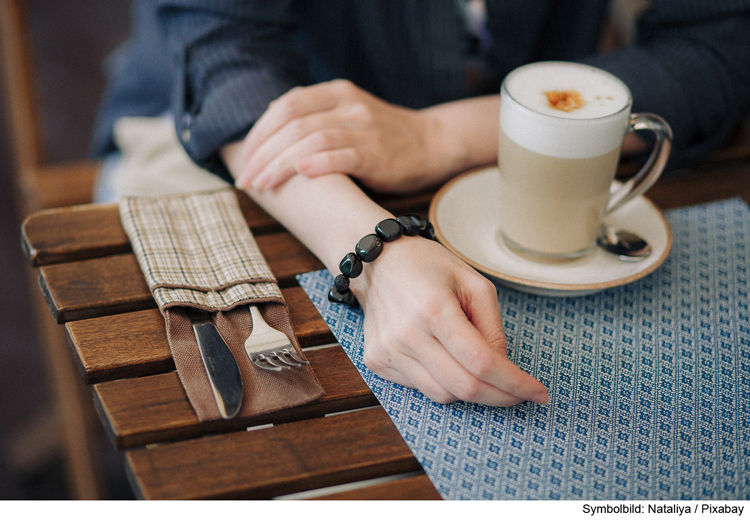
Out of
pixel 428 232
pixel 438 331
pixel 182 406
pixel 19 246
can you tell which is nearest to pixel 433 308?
pixel 438 331

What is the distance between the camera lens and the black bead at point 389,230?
24.6 inches

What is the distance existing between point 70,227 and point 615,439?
64cm

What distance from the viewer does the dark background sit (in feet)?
5.73

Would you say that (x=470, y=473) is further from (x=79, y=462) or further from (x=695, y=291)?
(x=79, y=462)

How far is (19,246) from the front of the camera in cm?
188

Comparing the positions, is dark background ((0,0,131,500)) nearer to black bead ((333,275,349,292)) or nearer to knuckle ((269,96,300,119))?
knuckle ((269,96,300,119))

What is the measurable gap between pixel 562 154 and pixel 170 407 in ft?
1.47

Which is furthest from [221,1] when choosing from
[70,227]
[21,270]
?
[21,270]

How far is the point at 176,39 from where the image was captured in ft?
2.98

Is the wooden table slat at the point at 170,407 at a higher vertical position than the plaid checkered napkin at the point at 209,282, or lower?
lower

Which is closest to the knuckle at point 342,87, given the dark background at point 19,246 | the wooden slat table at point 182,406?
the wooden slat table at point 182,406

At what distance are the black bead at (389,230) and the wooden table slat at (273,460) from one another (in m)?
0.18

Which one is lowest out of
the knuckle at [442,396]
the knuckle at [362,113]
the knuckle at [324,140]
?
the knuckle at [442,396]

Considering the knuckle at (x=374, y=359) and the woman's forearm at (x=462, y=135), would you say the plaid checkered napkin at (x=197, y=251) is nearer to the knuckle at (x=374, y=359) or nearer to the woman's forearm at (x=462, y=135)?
the knuckle at (x=374, y=359)
